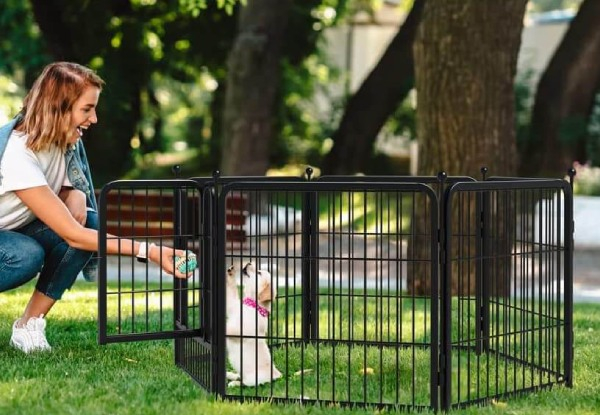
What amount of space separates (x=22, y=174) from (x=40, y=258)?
0.54 metres

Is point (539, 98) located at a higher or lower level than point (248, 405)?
higher

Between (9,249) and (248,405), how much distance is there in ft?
5.61

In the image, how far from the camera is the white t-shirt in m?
5.25

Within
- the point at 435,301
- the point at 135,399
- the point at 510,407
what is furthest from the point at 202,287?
the point at 510,407

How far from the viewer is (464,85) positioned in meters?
8.97

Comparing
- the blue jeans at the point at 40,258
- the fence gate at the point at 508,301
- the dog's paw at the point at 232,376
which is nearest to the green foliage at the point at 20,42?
the blue jeans at the point at 40,258

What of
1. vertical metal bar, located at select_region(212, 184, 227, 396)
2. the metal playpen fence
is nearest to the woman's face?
the metal playpen fence

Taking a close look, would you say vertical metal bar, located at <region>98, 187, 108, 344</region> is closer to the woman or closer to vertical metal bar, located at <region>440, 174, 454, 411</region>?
the woman

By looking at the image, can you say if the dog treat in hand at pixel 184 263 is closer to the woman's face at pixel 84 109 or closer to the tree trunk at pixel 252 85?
the woman's face at pixel 84 109

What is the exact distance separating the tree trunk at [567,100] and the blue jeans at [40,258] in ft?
43.5

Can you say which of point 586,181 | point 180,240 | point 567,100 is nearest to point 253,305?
point 180,240

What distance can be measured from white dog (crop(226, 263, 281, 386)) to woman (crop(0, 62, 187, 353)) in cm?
38

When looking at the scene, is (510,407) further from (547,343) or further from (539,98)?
(539,98)

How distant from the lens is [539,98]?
18.7 m
